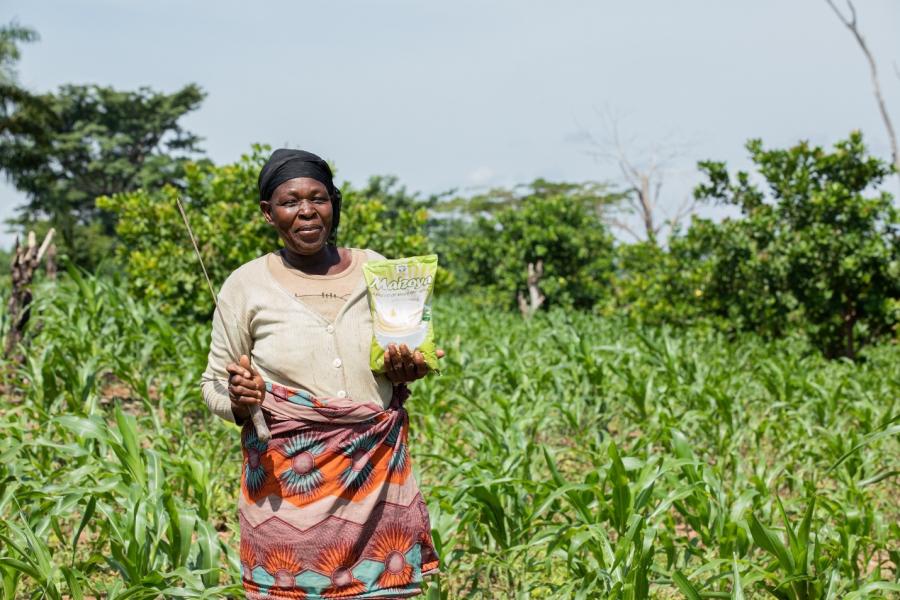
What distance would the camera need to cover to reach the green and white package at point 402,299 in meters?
2.01

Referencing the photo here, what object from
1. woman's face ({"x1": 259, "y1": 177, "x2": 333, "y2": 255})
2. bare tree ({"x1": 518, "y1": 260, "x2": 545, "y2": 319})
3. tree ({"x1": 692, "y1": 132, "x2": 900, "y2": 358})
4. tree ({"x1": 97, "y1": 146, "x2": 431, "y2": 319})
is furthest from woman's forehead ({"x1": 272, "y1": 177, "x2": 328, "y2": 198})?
bare tree ({"x1": 518, "y1": 260, "x2": 545, "y2": 319})

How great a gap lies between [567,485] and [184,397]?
2.59 m

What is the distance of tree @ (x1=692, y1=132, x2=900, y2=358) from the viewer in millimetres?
9508

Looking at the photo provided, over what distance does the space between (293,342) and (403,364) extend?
0.28 meters

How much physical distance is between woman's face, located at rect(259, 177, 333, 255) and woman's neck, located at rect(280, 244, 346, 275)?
50 mm

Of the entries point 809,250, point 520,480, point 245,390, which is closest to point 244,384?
point 245,390

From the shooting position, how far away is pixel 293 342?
83.0 inches

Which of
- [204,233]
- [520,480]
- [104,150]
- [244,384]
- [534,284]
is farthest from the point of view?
[104,150]

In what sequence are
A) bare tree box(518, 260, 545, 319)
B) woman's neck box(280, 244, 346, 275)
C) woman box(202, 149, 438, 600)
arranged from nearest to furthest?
woman box(202, 149, 438, 600) < woman's neck box(280, 244, 346, 275) < bare tree box(518, 260, 545, 319)

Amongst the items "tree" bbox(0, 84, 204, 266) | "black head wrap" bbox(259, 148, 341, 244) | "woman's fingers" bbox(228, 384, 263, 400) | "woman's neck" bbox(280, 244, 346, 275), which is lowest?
"woman's fingers" bbox(228, 384, 263, 400)

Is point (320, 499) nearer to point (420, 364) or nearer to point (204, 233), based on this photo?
point (420, 364)

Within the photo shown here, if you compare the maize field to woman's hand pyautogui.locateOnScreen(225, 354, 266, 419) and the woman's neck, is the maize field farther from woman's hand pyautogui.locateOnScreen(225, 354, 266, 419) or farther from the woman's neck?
the woman's neck

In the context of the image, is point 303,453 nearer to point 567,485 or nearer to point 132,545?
point 132,545

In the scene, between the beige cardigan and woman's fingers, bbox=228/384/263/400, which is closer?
woman's fingers, bbox=228/384/263/400
